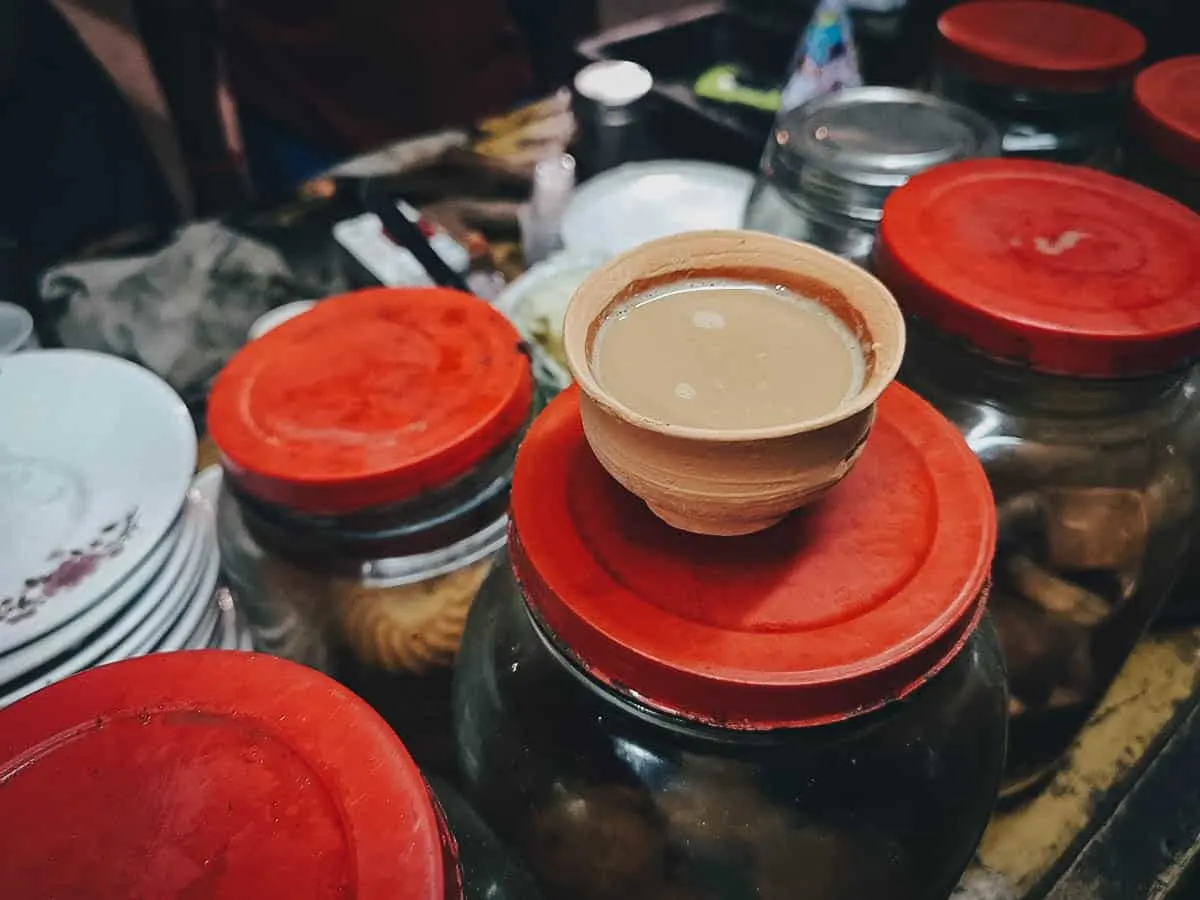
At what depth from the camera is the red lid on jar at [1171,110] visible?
76cm

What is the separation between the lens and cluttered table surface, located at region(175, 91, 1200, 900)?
26.5 inches

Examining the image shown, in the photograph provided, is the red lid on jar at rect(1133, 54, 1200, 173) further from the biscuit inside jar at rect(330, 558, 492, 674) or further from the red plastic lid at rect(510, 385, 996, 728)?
the biscuit inside jar at rect(330, 558, 492, 674)

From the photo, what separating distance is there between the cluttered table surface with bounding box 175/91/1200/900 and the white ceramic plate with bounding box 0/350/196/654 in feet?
2.28

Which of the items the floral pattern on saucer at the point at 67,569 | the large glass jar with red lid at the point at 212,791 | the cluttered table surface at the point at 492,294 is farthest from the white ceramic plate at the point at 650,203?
the large glass jar with red lid at the point at 212,791

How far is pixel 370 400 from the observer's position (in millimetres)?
667

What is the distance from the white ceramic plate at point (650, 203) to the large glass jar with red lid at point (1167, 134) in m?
0.43

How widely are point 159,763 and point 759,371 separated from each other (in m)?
0.35

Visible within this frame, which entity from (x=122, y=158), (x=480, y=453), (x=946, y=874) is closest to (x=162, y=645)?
(x=480, y=453)

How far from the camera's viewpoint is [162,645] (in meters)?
0.68

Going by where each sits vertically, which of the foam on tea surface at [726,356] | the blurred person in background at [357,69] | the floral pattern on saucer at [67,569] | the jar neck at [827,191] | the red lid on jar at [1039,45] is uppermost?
the foam on tea surface at [726,356]

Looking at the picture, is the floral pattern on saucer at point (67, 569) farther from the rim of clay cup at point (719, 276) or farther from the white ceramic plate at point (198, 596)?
the rim of clay cup at point (719, 276)

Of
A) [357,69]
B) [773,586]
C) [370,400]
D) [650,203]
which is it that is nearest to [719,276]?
[773,586]

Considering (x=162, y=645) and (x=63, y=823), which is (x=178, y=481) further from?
(x=63, y=823)

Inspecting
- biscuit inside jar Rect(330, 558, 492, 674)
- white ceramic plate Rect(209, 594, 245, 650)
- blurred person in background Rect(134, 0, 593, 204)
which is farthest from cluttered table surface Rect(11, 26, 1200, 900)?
blurred person in background Rect(134, 0, 593, 204)
